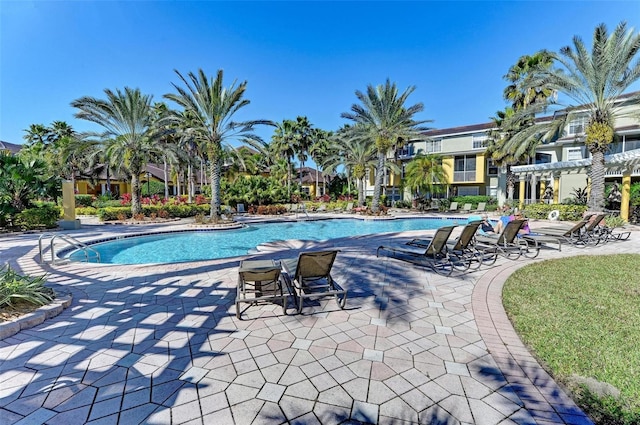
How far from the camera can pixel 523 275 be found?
21.7 feet

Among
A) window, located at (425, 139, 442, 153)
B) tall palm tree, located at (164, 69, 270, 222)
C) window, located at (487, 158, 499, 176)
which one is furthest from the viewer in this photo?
window, located at (425, 139, 442, 153)

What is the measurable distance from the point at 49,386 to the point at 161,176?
50312mm

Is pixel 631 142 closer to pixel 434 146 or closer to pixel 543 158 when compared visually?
pixel 543 158

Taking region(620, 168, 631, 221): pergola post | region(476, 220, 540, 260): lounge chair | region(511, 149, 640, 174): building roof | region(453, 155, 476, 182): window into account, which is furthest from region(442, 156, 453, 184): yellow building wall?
region(476, 220, 540, 260): lounge chair

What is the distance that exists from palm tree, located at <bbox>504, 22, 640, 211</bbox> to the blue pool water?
9.94 metres

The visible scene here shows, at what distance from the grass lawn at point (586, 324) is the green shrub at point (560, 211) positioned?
1365 cm

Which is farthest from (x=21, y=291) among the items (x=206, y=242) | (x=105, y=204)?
(x=105, y=204)

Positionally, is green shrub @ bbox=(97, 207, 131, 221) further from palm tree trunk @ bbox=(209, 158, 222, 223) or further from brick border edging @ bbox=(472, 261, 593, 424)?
brick border edging @ bbox=(472, 261, 593, 424)

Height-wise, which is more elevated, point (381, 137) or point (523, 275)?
point (381, 137)

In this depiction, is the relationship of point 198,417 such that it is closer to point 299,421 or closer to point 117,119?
point 299,421

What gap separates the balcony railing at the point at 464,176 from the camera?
110 feet

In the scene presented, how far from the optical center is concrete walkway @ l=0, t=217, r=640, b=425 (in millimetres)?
2576

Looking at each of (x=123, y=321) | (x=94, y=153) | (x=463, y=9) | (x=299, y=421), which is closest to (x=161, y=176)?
(x=94, y=153)

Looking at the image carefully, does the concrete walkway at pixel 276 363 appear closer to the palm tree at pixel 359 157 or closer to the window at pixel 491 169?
the palm tree at pixel 359 157
